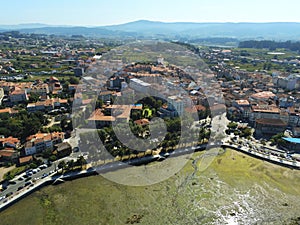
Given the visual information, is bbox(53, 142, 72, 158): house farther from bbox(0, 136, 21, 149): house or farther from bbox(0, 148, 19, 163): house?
bbox(0, 136, 21, 149): house

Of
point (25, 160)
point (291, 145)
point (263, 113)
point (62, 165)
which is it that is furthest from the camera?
point (263, 113)

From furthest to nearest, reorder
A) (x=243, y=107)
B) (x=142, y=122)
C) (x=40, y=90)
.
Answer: (x=40, y=90) < (x=243, y=107) < (x=142, y=122)

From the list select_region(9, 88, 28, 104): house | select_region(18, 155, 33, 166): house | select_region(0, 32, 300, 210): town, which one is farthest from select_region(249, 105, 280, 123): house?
select_region(9, 88, 28, 104): house

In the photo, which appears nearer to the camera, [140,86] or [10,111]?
[10,111]

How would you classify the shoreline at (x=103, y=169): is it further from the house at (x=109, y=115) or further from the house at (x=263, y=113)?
the house at (x=263, y=113)

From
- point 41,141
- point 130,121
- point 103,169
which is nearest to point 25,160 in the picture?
point 41,141

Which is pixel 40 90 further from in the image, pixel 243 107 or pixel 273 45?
pixel 273 45

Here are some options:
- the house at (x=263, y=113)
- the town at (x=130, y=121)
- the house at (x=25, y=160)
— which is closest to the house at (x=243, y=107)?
the town at (x=130, y=121)

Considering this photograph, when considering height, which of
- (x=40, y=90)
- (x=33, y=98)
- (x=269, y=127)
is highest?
(x=40, y=90)
